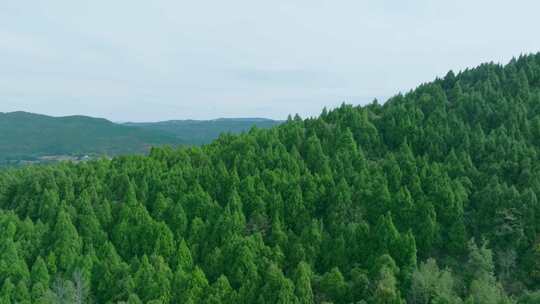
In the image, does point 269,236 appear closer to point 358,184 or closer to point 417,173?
point 358,184

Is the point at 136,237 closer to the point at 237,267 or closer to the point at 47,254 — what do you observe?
the point at 47,254

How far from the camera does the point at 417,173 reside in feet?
262

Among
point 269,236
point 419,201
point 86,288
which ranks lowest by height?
point 86,288

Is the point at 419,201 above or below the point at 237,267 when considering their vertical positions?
Answer: above

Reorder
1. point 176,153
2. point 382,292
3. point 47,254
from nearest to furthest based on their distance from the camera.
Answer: point 382,292 < point 47,254 < point 176,153

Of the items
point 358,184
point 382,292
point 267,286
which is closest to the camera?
point 382,292

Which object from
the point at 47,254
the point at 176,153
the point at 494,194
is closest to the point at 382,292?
the point at 494,194

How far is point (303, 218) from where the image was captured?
73.2 metres

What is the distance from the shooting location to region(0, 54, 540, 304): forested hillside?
57875mm

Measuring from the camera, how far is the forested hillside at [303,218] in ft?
190

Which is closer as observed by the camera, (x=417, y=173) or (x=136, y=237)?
(x=136, y=237)

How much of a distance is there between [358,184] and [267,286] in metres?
26.1

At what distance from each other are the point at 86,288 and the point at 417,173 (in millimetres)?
47828

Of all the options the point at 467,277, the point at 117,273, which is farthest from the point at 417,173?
the point at 117,273
